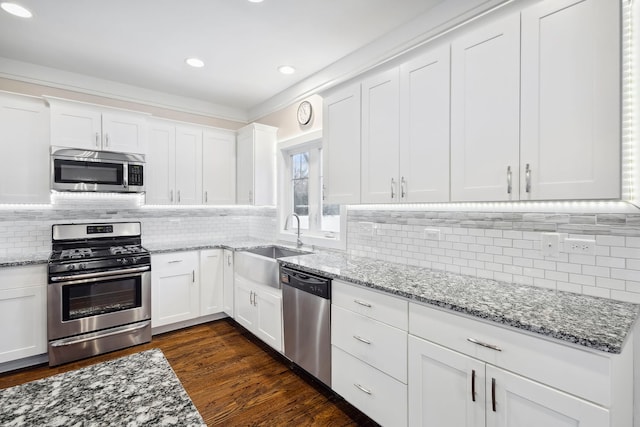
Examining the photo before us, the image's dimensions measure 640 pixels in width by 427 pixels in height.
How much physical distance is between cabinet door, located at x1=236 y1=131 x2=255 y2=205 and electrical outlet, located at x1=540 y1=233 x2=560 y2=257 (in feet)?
9.66

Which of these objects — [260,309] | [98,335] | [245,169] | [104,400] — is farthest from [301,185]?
[104,400]

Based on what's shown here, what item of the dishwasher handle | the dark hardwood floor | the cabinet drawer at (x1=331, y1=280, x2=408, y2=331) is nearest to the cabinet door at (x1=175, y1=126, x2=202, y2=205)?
the dark hardwood floor

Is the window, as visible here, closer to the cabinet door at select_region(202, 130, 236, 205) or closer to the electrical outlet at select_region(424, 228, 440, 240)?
the cabinet door at select_region(202, 130, 236, 205)

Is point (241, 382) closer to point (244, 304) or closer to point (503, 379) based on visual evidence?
point (244, 304)

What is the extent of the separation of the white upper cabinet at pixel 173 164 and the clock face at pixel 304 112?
131cm

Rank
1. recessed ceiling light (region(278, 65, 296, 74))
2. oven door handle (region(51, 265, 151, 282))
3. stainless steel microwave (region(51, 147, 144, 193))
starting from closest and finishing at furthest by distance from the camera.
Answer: oven door handle (region(51, 265, 151, 282)) → stainless steel microwave (region(51, 147, 144, 193)) → recessed ceiling light (region(278, 65, 296, 74))

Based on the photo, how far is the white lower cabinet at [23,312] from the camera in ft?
8.39

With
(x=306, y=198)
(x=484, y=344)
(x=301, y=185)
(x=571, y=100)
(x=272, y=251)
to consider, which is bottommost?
(x=484, y=344)

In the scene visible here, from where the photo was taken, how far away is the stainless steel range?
270 centimetres

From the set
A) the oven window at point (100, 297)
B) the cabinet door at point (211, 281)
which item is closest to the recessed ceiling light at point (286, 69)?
the cabinet door at point (211, 281)

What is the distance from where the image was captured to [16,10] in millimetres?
2203

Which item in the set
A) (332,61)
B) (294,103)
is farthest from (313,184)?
(332,61)

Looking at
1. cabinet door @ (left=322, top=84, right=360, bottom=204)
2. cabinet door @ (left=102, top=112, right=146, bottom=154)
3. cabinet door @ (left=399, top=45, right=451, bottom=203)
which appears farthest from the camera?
cabinet door @ (left=102, top=112, right=146, bottom=154)

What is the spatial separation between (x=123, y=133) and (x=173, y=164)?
586 mm
